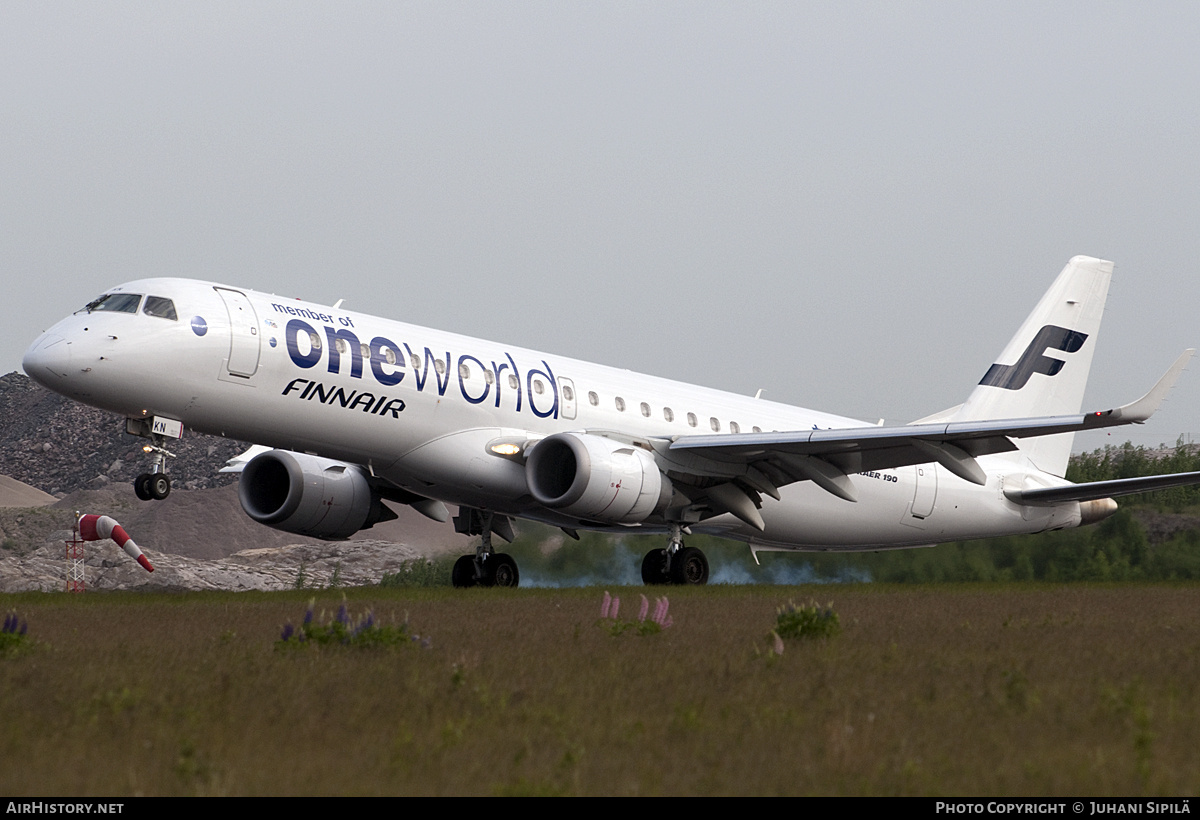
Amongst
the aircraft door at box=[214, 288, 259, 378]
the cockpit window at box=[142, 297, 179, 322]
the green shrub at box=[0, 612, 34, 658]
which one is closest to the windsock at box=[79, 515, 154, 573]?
the cockpit window at box=[142, 297, 179, 322]

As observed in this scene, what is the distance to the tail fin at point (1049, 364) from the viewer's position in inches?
1153

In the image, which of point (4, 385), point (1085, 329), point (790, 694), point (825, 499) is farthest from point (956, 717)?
point (4, 385)

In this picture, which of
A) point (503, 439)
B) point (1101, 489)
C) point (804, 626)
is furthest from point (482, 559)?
point (804, 626)

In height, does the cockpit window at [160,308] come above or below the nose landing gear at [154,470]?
above

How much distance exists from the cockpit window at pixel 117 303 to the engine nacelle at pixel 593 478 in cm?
643

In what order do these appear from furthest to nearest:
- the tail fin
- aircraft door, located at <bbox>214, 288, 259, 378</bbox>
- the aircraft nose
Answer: the tail fin → aircraft door, located at <bbox>214, 288, 259, 378</bbox> → the aircraft nose

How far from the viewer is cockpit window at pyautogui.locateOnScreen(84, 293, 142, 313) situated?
19438mm

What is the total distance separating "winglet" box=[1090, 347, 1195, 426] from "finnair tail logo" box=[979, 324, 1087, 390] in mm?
9220

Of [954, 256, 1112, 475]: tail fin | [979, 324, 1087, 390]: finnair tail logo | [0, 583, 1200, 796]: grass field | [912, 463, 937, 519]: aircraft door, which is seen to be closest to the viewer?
[0, 583, 1200, 796]: grass field

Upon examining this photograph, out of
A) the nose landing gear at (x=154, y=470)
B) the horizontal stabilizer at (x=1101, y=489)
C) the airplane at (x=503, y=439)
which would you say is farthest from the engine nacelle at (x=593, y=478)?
the horizontal stabilizer at (x=1101, y=489)

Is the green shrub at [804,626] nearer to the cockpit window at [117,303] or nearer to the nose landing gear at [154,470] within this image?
the nose landing gear at [154,470]

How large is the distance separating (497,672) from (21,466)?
9678 centimetres

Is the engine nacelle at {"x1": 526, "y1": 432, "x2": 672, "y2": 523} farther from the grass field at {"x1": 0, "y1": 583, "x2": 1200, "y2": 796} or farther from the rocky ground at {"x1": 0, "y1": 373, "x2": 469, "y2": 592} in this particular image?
the rocky ground at {"x1": 0, "y1": 373, "x2": 469, "y2": 592}

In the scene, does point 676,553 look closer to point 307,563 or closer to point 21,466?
point 307,563
